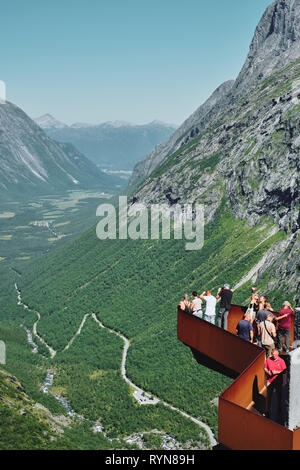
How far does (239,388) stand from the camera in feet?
73.0

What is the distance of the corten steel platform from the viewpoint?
19.7 m

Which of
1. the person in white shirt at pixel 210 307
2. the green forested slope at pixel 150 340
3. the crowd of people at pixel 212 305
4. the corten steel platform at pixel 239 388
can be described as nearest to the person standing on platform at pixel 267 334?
the corten steel platform at pixel 239 388

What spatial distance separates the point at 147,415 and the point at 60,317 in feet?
290

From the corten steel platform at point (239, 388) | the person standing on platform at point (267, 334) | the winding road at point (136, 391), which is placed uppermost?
the person standing on platform at point (267, 334)

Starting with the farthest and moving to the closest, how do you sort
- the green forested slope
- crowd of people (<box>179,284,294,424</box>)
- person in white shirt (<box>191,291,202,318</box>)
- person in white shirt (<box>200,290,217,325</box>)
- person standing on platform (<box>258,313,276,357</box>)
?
the green forested slope
person in white shirt (<box>200,290,217,325</box>)
person in white shirt (<box>191,291,202,318</box>)
person standing on platform (<box>258,313,276,357</box>)
crowd of people (<box>179,284,294,424</box>)

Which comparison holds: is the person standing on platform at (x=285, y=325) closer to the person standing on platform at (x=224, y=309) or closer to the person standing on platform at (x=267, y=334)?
the person standing on platform at (x=267, y=334)

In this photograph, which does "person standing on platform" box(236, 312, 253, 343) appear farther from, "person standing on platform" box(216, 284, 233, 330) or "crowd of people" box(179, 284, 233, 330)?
"person standing on platform" box(216, 284, 233, 330)

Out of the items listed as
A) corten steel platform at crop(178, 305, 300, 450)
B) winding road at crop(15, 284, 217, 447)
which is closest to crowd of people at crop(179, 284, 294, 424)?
corten steel platform at crop(178, 305, 300, 450)

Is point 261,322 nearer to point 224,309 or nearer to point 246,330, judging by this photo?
point 246,330

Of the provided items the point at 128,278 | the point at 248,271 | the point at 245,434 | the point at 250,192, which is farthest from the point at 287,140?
the point at 245,434

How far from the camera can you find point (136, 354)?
471 ft

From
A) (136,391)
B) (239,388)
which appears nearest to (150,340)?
(136,391)

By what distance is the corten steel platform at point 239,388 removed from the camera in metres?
19.7
